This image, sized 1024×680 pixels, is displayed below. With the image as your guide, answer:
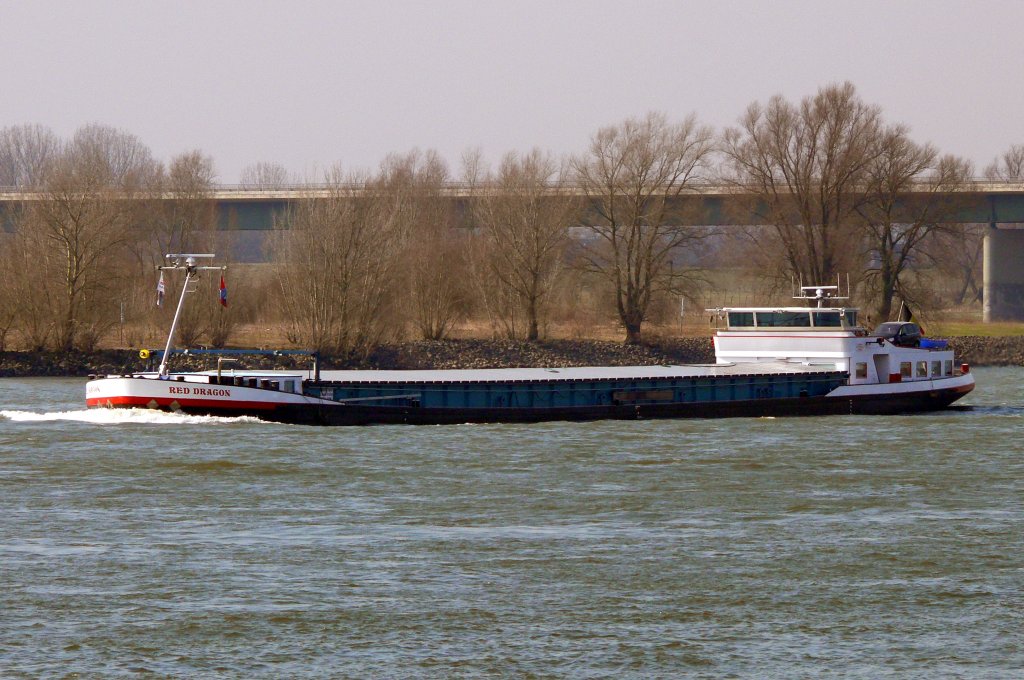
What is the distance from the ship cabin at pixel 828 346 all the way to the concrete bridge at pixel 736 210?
29.5m

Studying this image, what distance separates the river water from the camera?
17.4 meters

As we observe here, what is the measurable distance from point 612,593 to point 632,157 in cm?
6104

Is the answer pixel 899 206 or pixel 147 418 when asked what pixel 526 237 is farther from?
pixel 147 418

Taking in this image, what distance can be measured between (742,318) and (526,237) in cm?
2925

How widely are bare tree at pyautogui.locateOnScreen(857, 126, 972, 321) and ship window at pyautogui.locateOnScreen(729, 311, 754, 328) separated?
33189mm

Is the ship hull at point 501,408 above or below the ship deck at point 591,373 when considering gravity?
below

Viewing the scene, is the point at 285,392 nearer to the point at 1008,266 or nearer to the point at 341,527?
the point at 341,527

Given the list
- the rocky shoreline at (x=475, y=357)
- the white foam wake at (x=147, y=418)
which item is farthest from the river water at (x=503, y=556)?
the rocky shoreline at (x=475, y=357)

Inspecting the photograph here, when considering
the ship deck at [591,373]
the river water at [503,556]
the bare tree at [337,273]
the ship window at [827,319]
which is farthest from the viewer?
the bare tree at [337,273]


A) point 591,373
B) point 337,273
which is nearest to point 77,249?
point 337,273

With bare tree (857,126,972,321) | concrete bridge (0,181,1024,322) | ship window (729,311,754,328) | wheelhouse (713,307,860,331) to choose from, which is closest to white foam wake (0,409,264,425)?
ship window (729,311,754,328)

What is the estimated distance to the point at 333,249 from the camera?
71938 mm

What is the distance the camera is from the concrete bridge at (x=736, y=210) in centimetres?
8300

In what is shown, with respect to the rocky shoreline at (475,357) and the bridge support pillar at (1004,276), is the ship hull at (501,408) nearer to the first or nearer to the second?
the rocky shoreline at (475,357)
